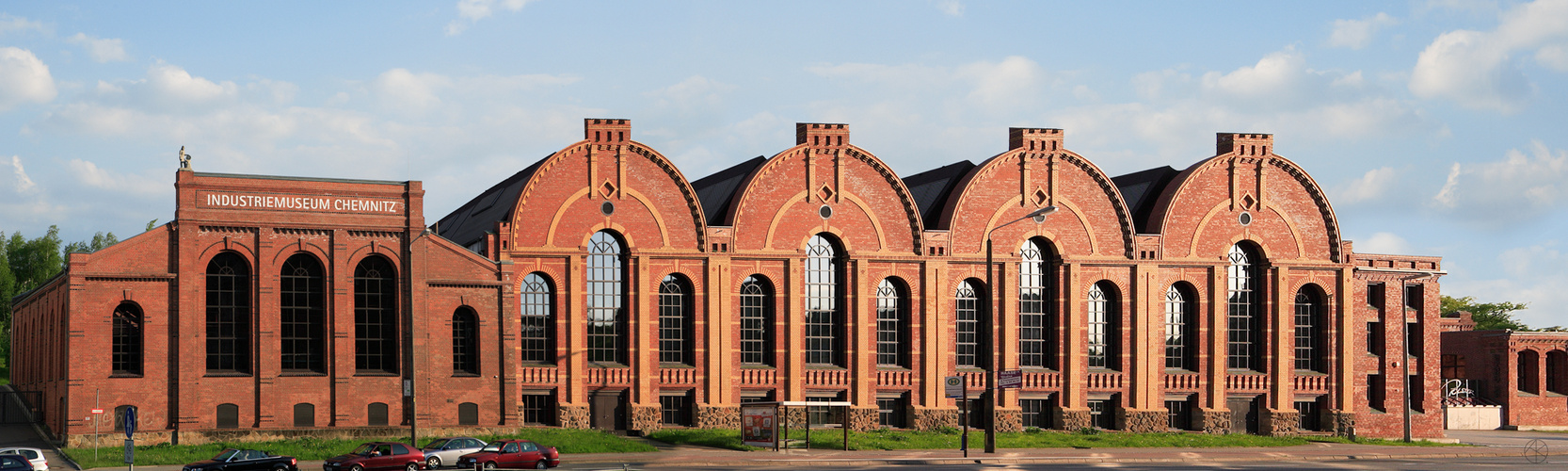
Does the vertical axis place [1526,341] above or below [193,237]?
below

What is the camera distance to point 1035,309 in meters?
64.1

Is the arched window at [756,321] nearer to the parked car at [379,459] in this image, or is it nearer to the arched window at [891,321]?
the arched window at [891,321]

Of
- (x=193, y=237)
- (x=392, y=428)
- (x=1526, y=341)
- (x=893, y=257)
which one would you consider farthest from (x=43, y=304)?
(x=1526, y=341)

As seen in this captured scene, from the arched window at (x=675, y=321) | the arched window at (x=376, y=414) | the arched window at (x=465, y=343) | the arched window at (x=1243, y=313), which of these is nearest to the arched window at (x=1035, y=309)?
the arched window at (x=1243, y=313)

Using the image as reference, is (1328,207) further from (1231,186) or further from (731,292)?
(731,292)

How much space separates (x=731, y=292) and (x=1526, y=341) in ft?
158

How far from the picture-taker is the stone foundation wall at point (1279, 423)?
6544cm

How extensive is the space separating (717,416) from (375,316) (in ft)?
45.6

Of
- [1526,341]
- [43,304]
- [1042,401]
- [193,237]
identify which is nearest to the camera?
[193,237]

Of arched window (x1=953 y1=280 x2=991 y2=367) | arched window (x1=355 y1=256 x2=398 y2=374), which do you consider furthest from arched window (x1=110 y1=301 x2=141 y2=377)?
arched window (x1=953 y1=280 x2=991 y2=367)

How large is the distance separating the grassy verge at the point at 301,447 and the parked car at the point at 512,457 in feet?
21.1

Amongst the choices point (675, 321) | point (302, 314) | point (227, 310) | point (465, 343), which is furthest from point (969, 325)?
point (227, 310)

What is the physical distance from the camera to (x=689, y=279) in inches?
2343

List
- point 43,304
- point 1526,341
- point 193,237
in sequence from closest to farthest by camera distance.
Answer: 1. point 193,237
2. point 43,304
3. point 1526,341
